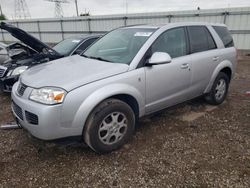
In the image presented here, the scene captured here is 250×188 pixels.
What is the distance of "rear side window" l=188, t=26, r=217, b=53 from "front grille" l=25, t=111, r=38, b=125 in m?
2.74

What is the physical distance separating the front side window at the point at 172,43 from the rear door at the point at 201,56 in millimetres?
187

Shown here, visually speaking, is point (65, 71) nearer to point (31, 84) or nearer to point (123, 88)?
point (31, 84)

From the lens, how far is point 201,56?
13.1ft

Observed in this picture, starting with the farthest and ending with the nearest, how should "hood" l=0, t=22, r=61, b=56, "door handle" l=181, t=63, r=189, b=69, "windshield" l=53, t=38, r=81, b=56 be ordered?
1. "windshield" l=53, t=38, r=81, b=56
2. "hood" l=0, t=22, r=61, b=56
3. "door handle" l=181, t=63, r=189, b=69

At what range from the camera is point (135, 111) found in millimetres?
3256

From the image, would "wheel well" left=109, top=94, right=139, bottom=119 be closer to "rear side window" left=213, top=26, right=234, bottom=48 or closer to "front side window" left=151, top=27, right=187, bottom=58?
"front side window" left=151, top=27, right=187, bottom=58

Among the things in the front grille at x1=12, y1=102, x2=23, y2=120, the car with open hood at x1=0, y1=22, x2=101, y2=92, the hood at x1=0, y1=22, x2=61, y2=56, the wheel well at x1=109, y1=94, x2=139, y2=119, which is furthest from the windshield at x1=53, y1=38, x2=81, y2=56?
the wheel well at x1=109, y1=94, x2=139, y2=119

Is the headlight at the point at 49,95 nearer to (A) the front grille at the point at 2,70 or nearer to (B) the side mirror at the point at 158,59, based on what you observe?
(B) the side mirror at the point at 158,59

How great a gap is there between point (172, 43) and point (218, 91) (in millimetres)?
1687

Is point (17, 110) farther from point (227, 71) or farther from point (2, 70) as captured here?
point (227, 71)

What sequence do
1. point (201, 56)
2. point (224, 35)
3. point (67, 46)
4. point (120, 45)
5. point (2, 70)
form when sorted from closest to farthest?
point (120, 45) < point (201, 56) < point (224, 35) < point (2, 70) < point (67, 46)

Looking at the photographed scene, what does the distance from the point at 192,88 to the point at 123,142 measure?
5.39ft

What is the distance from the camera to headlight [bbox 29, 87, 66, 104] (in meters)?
2.53

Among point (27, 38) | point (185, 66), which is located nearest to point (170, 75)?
point (185, 66)
